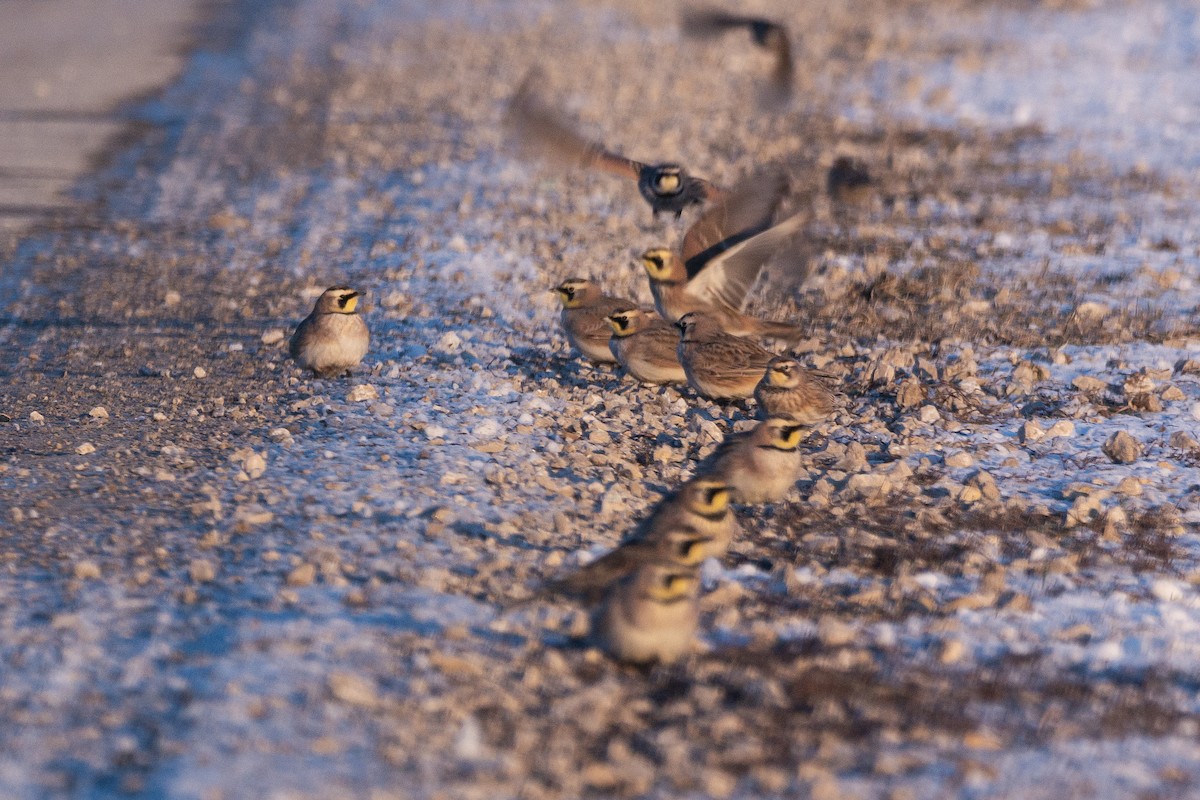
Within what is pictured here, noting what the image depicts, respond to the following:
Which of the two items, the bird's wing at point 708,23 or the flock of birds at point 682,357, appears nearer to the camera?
the flock of birds at point 682,357

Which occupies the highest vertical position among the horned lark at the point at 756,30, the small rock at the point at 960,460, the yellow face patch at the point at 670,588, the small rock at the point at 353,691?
the horned lark at the point at 756,30

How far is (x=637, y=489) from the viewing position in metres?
6.47

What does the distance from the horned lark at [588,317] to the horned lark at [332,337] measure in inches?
48.7

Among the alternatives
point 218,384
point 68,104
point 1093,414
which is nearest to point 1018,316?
point 1093,414

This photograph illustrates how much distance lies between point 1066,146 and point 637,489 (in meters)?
9.58

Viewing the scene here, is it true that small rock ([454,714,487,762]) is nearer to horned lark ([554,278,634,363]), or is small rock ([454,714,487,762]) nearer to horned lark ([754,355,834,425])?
horned lark ([754,355,834,425])

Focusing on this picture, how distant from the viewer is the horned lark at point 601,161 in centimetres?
994

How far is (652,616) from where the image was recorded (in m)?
4.65

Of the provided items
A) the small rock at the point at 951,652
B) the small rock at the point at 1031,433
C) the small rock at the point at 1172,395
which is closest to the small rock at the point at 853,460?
the small rock at the point at 1031,433

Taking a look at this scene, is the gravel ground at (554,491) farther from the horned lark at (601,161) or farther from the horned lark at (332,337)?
the horned lark at (601,161)

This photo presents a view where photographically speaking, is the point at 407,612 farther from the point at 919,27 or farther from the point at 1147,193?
the point at 919,27

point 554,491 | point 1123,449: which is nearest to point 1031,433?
point 1123,449

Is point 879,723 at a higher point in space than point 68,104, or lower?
higher

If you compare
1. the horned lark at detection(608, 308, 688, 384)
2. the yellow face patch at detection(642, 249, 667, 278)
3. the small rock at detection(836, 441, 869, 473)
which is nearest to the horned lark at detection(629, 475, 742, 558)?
the small rock at detection(836, 441, 869, 473)
